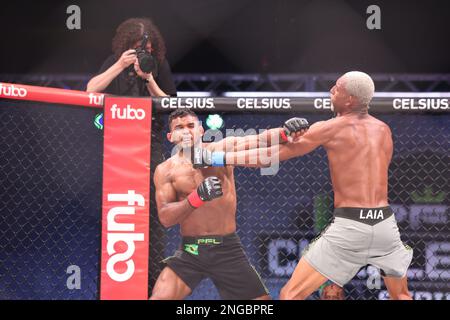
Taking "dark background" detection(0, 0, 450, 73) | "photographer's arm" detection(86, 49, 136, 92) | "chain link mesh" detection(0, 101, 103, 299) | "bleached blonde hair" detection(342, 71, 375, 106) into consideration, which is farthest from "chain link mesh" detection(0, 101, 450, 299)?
"dark background" detection(0, 0, 450, 73)

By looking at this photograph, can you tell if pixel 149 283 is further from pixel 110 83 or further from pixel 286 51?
pixel 286 51

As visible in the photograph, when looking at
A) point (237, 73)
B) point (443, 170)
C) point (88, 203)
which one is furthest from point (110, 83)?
point (237, 73)

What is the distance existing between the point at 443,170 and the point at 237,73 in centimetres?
262

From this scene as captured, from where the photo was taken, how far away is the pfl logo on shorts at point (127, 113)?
392 centimetres

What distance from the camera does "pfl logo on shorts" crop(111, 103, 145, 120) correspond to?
3922 millimetres

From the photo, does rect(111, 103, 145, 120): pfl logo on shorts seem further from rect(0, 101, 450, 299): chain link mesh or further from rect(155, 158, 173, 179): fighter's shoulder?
rect(0, 101, 450, 299): chain link mesh

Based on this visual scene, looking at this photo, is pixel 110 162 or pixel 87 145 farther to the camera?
pixel 87 145

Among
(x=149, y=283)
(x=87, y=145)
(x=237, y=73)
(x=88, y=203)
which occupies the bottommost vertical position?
(x=149, y=283)

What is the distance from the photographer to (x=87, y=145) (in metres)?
5.34

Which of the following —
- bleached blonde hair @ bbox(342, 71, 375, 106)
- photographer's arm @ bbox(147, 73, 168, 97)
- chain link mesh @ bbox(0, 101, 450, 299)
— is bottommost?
chain link mesh @ bbox(0, 101, 450, 299)

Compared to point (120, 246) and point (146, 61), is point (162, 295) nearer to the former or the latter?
point (120, 246)

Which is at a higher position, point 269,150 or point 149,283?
point 269,150

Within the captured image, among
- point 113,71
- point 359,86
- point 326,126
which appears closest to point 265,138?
point 326,126

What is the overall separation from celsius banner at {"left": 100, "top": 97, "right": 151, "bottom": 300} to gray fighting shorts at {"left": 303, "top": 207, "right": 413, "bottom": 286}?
0.85 meters
